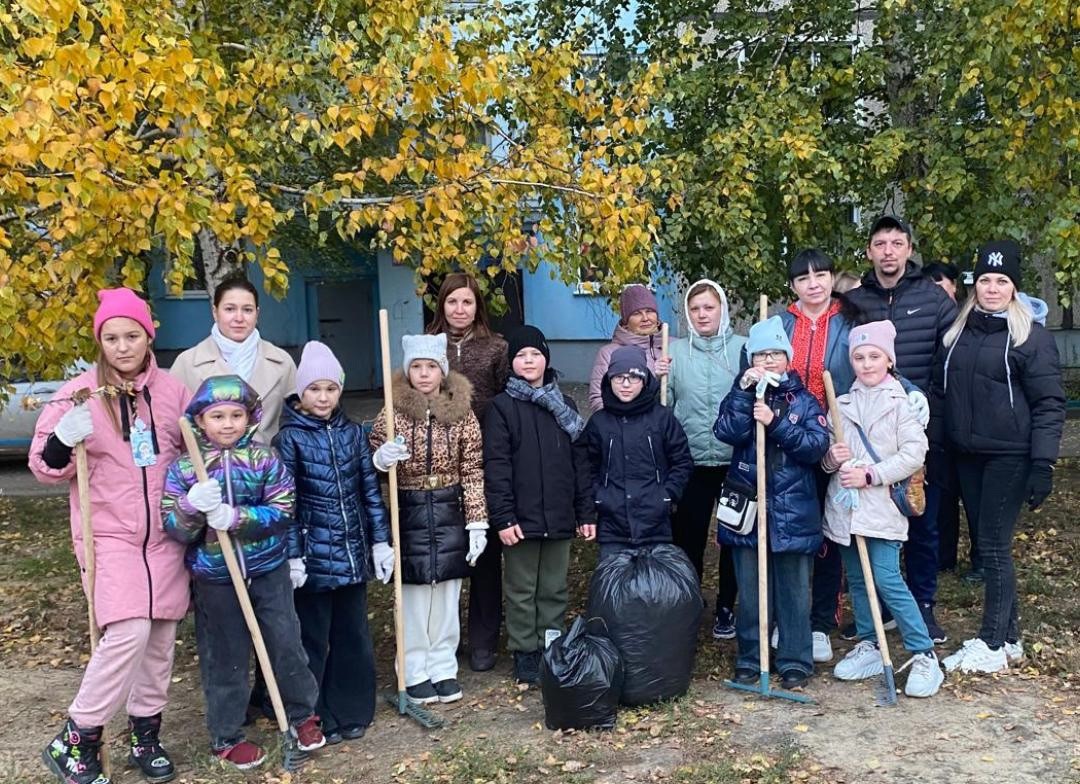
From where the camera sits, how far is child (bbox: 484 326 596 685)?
4516mm

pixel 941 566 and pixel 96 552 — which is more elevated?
pixel 96 552

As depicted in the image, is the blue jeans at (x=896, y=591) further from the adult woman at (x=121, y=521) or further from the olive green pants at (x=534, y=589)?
the adult woman at (x=121, y=521)

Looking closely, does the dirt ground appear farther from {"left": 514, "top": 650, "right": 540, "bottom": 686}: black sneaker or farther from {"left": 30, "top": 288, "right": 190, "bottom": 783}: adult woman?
{"left": 30, "top": 288, "right": 190, "bottom": 783}: adult woman

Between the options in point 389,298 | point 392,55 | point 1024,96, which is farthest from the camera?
point 389,298

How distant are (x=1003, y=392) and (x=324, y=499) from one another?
9.82 ft

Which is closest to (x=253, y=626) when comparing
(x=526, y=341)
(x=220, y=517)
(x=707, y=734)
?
(x=220, y=517)

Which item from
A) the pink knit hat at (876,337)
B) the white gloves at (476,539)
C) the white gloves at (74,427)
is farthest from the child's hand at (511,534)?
the white gloves at (74,427)

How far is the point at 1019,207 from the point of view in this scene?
646 cm

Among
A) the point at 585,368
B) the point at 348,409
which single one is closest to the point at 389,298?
the point at 348,409

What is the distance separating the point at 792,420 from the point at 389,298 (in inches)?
577

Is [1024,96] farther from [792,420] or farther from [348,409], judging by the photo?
[348,409]

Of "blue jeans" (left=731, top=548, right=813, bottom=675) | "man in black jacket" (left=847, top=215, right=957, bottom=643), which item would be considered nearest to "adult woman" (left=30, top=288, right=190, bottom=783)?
"blue jeans" (left=731, top=548, right=813, bottom=675)

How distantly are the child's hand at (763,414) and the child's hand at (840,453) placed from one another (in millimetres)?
313

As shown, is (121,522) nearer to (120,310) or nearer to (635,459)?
(120,310)
